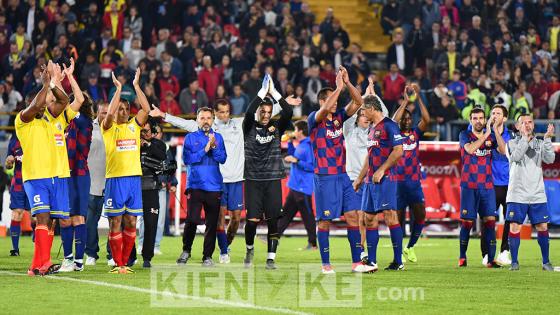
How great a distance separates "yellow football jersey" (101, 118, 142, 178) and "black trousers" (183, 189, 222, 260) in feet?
5.06

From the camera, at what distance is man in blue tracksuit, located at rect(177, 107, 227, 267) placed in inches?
600

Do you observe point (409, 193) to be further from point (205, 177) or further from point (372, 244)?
point (205, 177)

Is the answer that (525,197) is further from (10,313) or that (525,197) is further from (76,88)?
(10,313)

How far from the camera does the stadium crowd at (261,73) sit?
48.5 feet

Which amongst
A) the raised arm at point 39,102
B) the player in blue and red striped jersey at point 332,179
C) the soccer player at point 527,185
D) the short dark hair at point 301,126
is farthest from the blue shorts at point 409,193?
the raised arm at point 39,102

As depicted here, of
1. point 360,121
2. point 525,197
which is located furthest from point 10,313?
point 360,121

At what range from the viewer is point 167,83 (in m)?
27.5

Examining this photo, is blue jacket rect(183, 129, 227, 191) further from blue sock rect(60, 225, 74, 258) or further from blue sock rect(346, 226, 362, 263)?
blue sock rect(346, 226, 362, 263)

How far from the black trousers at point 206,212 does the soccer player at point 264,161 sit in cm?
77

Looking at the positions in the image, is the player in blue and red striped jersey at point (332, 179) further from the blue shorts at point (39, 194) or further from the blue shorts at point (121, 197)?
the blue shorts at point (39, 194)

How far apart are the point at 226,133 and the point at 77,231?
12.2ft

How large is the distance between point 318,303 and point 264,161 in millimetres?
4316

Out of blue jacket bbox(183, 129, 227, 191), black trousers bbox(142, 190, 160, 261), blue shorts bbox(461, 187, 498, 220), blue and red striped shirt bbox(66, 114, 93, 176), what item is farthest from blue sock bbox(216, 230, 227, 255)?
blue shorts bbox(461, 187, 498, 220)

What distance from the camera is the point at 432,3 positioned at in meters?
31.8
